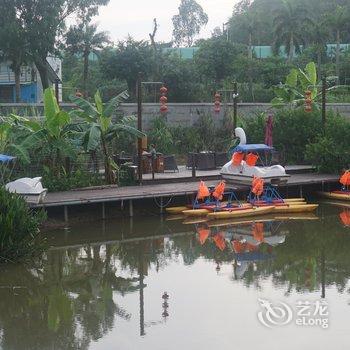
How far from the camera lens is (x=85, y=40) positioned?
40.2 metres

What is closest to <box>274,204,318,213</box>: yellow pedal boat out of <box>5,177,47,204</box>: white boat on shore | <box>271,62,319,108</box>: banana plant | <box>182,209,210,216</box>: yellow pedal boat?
<box>182,209,210,216</box>: yellow pedal boat

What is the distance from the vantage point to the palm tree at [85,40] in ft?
128

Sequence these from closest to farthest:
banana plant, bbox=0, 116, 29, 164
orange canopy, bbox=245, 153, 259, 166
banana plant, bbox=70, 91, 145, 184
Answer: banana plant, bbox=0, 116, 29, 164 → banana plant, bbox=70, 91, 145, 184 → orange canopy, bbox=245, 153, 259, 166

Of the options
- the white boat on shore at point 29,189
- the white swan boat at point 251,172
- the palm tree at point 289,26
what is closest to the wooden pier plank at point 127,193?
the white boat on shore at point 29,189

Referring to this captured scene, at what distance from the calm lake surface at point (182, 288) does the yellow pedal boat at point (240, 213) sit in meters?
0.48

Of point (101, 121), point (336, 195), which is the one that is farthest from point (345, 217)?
point (101, 121)

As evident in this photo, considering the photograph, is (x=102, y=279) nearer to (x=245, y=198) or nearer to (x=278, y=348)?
(x=278, y=348)

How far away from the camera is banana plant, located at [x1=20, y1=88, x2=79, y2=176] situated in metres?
19.4

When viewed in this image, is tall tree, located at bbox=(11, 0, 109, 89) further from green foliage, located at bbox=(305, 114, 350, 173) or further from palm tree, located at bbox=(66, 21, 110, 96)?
green foliage, located at bbox=(305, 114, 350, 173)

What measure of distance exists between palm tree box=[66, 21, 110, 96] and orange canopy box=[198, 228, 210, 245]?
21027 mm

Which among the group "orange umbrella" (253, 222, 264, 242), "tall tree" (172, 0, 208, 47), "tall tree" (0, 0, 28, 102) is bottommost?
"orange umbrella" (253, 222, 264, 242)

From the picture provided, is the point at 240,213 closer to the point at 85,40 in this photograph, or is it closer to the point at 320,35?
the point at 85,40

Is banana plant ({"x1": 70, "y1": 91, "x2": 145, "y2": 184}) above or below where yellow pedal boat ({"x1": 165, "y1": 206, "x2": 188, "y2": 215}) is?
above

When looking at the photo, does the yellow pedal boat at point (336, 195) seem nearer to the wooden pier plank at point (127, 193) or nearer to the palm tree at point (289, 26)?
the wooden pier plank at point (127, 193)
